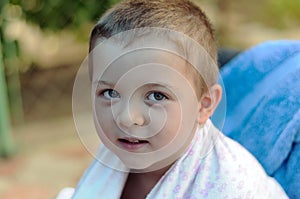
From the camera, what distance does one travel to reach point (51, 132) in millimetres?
3102

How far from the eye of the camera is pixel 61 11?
3.08 metres

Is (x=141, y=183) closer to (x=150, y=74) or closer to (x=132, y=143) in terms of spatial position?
(x=132, y=143)

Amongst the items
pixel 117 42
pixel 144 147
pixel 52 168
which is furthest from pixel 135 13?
pixel 52 168

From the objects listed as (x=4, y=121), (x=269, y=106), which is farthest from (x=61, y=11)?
(x=269, y=106)

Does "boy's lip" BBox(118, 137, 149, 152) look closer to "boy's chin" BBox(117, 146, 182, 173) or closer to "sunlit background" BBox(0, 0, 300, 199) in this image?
"boy's chin" BBox(117, 146, 182, 173)

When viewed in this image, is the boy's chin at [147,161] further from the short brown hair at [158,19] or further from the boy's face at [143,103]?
the short brown hair at [158,19]

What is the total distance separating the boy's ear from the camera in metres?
1.11

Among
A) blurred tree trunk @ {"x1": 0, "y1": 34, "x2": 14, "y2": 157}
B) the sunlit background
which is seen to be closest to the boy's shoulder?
the sunlit background

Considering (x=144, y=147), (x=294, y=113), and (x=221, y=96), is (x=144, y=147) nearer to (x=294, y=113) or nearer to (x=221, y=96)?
(x=221, y=96)

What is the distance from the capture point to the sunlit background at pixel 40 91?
271 centimetres

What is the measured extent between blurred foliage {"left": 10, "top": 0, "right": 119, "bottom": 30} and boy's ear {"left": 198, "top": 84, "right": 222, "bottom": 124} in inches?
77.2

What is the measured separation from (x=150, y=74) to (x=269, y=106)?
492 millimetres

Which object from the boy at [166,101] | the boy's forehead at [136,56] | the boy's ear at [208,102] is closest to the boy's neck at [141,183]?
the boy at [166,101]

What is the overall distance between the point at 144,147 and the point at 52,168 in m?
1.76
